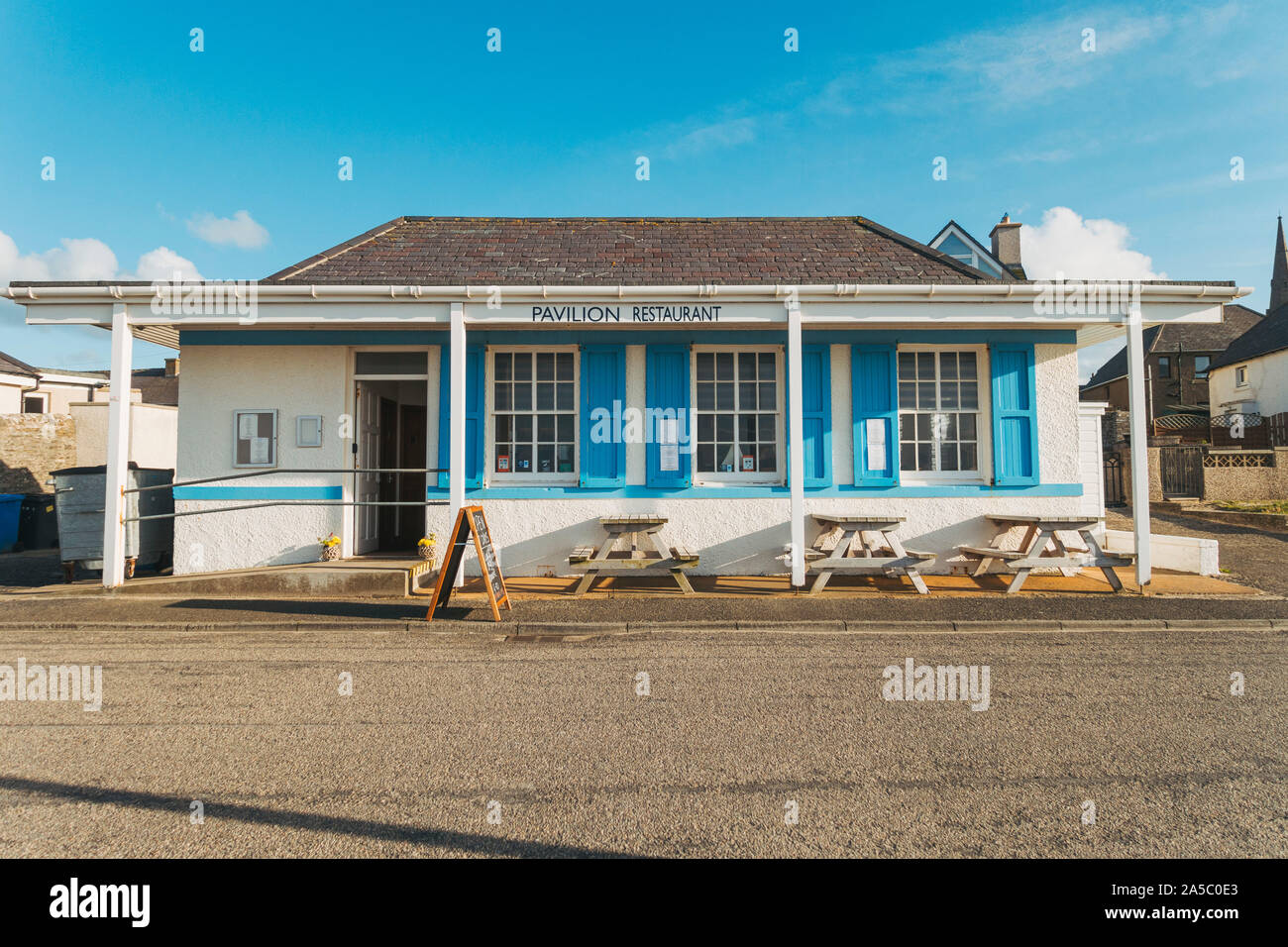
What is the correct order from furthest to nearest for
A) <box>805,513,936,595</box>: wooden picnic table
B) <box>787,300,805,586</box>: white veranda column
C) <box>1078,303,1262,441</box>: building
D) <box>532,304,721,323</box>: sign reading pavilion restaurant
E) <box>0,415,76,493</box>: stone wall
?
<box>1078,303,1262,441</box>: building
<box>0,415,76,493</box>: stone wall
<box>532,304,721,323</box>: sign reading pavilion restaurant
<box>787,300,805,586</box>: white veranda column
<box>805,513,936,595</box>: wooden picnic table

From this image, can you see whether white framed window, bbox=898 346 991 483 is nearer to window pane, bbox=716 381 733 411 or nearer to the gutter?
the gutter

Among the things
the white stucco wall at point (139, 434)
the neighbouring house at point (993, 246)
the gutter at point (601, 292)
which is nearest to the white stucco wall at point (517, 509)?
the gutter at point (601, 292)

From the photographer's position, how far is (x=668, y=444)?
31.5 ft

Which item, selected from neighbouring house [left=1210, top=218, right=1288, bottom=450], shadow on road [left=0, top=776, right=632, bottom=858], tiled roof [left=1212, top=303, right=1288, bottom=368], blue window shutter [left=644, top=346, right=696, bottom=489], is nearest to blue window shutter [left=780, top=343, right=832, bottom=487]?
blue window shutter [left=644, top=346, right=696, bottom=489]

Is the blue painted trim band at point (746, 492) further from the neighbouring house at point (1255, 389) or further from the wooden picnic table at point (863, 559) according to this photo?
the neighbouring house at point (1255, 389)

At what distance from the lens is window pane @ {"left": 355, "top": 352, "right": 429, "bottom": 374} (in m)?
9.88

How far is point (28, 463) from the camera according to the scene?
2019 centimetres

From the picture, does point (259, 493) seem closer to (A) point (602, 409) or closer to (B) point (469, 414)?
(B) point (469, 414)

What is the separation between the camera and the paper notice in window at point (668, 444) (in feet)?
31.4

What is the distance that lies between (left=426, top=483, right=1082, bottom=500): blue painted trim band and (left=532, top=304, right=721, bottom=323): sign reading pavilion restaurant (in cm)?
231

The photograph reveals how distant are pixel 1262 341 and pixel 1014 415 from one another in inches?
1278

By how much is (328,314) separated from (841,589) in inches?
280
